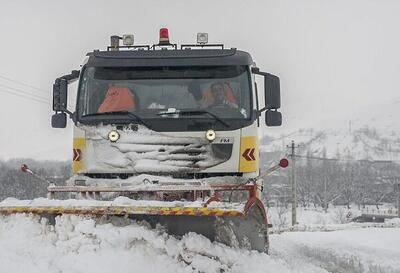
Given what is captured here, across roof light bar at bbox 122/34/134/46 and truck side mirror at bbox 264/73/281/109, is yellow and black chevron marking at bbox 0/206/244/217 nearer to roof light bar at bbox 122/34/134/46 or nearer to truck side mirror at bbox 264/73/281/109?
truck side mirror at bbox 264/73/281/109

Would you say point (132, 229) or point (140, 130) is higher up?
point (140, 130)

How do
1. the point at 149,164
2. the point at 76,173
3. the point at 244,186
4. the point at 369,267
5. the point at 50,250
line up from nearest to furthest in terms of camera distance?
1. the point at 50,250
2. the point at 244,186
3. the point at 149,164
4. the point at 76,173
5. the point at 369,267

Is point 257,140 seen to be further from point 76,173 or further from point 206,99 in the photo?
point 76,173

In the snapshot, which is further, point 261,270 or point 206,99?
point 206,99

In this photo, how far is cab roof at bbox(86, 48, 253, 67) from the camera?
6688 mm

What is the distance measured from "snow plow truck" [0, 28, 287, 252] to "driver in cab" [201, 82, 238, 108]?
0.04 ft

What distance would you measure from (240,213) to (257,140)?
206 cm

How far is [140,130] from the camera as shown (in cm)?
639

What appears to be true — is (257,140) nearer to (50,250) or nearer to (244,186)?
(244,186)

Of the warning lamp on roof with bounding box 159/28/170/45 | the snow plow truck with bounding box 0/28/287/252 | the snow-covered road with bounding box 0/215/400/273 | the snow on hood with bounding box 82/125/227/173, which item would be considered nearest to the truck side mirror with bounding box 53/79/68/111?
the snow plow truck with bounding box 0/28/287/252

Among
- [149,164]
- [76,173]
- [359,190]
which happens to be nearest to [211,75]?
[149,164]

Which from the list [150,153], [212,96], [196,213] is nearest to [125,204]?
[196,213]

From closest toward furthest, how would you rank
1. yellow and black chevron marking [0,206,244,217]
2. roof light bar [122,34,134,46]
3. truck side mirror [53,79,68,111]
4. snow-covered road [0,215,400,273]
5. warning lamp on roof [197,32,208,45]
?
snow-covered road [0,215,400,273]
yellow and black chevron marking [0,206,244,217]
truck side mirror [53,79,68,111]
warning lamp on roof [197,32,208,45]
roof light bar [122,34,134,46]

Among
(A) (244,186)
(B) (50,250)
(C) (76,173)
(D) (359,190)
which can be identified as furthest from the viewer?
(D) (359,190)
